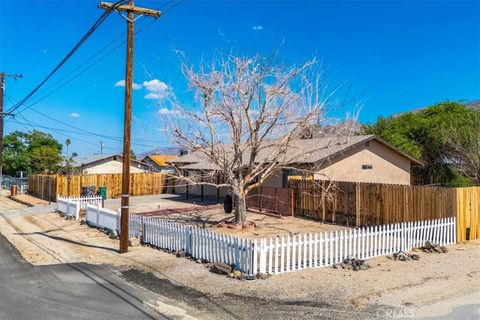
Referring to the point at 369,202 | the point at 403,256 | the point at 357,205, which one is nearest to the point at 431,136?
the point at 357,205

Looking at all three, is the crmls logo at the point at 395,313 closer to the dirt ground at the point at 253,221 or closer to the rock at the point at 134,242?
the dirt ground at the point at 253,221

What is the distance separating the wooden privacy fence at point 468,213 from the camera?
1427 centimetres

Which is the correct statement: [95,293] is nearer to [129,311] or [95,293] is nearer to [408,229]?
[129,311]

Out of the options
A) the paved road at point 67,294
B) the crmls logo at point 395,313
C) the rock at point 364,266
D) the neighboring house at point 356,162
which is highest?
the neighboring house at point 356,162

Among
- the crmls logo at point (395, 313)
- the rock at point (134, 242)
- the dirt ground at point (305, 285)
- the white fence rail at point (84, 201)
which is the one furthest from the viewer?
the white fence rail at point (84, 201)

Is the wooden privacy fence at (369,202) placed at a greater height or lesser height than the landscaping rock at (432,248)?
greater

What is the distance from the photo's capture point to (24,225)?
20.2 metres

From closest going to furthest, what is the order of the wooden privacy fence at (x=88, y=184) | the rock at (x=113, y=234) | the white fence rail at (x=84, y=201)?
the rock at (x=113, y=234) < the white fence rail at (x=84, y=201) < the wooden privacy fence at (x=88, y=184)

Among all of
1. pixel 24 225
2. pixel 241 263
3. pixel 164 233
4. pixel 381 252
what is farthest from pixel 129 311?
pixel 24 225

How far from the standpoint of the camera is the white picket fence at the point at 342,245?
10219 millimetres

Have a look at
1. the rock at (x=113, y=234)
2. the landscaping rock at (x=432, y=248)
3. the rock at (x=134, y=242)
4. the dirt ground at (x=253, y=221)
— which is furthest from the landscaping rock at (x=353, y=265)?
the rock at (x=113, y=234)

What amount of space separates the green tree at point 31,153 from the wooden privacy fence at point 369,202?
3671cm

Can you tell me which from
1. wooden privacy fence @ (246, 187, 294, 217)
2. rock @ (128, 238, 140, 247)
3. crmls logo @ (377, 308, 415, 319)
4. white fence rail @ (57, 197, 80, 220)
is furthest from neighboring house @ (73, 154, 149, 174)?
crmls logo @ (377, 308, 415, 319)

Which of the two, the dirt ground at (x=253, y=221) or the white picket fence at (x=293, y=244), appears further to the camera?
the dirt ground at (x=253, y=221)
